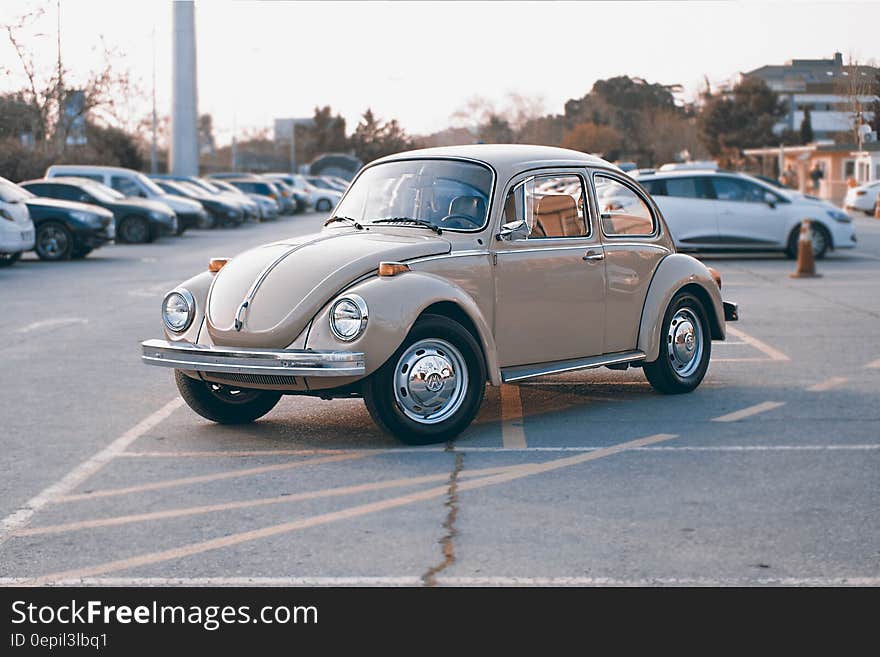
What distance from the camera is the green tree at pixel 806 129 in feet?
254

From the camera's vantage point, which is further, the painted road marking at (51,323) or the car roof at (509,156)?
the painted road marking at (51,323)

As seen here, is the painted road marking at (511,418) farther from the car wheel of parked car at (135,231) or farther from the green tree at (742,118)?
the green tree at (742,118)

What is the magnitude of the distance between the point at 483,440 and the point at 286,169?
13488 cm

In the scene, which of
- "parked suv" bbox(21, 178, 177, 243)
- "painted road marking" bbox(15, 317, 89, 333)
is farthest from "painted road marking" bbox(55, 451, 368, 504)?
"parked suv" bbox(21, 178, 177, 243)

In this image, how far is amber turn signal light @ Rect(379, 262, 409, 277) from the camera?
25.7ft

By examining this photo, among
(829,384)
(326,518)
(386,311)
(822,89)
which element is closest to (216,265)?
(386,311)

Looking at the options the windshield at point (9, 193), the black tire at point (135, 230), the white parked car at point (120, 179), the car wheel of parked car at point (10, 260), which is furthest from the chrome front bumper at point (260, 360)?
the white parked car at point (120, 179)

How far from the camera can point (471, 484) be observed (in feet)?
22.9

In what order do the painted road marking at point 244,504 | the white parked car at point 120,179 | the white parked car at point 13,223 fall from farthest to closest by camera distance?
the white parked car at point 120,179
the white parked car at point 13,223
the painted road marking at point 244,504

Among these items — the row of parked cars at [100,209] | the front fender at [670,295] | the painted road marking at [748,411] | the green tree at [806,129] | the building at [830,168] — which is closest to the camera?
the painted road marking at [748,411]

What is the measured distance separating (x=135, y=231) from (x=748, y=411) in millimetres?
23589

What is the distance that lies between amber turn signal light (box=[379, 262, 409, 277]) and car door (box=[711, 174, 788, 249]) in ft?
54.8

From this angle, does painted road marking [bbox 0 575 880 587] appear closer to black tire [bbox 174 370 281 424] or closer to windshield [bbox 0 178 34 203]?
black tire [bbox 174 370 281 424]

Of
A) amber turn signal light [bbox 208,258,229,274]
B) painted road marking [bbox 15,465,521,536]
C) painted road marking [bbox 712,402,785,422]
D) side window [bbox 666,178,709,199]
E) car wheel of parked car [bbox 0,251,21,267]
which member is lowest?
painted road marking [bbox 15,465,521,536]
